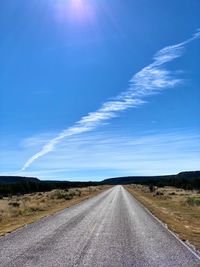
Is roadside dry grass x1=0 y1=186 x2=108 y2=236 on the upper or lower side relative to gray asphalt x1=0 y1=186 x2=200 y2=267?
upper

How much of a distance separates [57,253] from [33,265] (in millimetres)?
2334

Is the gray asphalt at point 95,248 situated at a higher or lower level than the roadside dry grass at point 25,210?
lower

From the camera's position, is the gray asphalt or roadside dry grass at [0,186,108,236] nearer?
the gray asphalt

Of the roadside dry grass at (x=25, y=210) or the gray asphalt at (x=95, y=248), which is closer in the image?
the gray asphalt at (x=95, y=248)

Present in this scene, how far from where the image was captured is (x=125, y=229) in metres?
21.9

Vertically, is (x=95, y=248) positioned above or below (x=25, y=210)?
below

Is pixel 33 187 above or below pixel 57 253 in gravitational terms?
above

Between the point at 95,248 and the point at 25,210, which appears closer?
the point at 95,248

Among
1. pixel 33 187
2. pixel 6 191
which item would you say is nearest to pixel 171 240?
pixel 6 191

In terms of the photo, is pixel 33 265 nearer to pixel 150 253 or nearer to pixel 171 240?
pixel 150 253

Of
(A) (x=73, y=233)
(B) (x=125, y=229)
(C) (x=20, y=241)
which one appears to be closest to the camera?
(C) (x=20, y=241)

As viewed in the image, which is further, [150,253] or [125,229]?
[125,229]

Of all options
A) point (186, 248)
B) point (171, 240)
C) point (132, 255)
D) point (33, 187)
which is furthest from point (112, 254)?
point (33, 187)

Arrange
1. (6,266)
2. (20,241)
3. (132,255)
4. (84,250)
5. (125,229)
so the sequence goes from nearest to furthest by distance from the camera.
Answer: (6,266)
(132,255)
(84,250)
(20,241)
(125,229)
